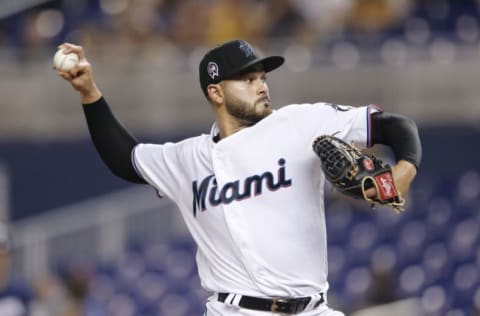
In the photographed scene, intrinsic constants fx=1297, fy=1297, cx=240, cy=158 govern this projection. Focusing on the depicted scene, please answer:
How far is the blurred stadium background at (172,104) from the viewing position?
36.7 ft

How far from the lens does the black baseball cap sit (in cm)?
493

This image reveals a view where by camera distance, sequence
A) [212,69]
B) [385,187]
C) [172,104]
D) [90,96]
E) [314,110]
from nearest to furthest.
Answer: [385,187] < [314,110] < [212,69] < [90,96] < [172,104]

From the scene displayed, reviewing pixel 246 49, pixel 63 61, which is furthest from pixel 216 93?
pixel 63 61

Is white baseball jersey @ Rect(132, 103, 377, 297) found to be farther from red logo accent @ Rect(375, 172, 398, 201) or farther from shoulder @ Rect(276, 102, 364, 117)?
red logo accent @ Rect(375, 172, 398, 201)

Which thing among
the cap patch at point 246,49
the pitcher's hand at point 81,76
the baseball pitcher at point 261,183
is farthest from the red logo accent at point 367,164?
the pitcher's hand at point 81,76

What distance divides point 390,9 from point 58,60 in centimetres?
739

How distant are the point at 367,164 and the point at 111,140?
4.10 ft

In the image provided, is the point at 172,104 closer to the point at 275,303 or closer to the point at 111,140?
the point at 111,140

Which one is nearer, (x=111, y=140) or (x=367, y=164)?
(x=367, y=164)

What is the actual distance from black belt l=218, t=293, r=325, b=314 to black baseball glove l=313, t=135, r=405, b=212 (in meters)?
0.49

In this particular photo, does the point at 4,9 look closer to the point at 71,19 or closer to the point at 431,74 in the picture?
the point at 71,19

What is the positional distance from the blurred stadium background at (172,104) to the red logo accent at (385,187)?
6.31m

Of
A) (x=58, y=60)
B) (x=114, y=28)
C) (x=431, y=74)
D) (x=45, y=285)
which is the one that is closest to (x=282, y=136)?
(x=58, y=60)

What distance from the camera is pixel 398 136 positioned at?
4.66 metres
